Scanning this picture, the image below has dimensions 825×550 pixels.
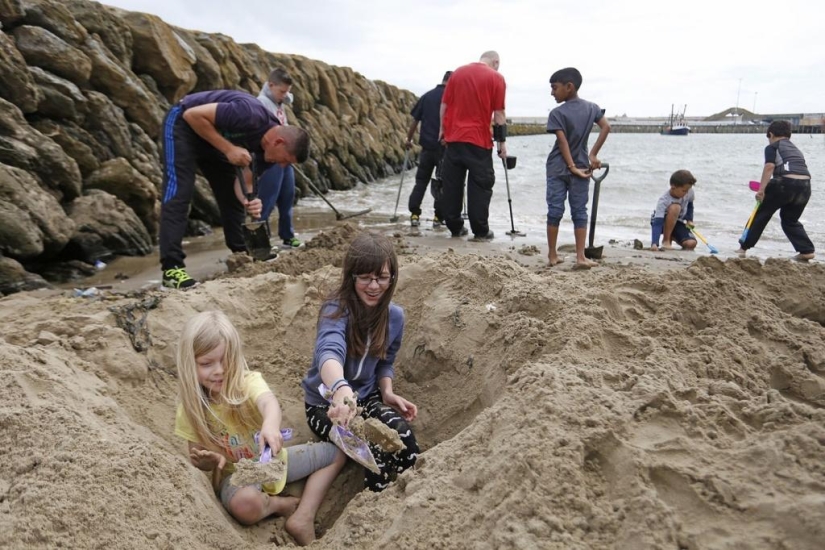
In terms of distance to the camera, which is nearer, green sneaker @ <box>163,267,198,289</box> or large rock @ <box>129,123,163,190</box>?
green sneaker @ <box>163,267,198,289</box>

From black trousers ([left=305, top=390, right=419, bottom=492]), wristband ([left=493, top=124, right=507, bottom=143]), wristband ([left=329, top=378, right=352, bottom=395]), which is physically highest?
wristband ([left=493, top=124, right=507, bottom=143])

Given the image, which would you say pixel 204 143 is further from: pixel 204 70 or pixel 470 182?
pixel 204 70

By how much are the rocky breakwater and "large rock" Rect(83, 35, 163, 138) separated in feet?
0.04

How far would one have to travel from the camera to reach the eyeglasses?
248 centimetres

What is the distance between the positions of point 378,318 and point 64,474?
4.33 feet

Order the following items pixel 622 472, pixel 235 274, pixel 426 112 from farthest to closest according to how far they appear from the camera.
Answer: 1. pixel 426 112
2. pixel 235 274
3. pixel 622 472

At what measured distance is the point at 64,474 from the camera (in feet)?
5.84

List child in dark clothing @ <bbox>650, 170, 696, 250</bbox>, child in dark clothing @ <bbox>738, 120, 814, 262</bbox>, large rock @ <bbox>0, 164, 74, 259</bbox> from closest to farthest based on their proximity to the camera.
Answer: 1. large rock @ <bbox>0, 164, 74, 259</bbox>
2. child in dark clothing @ <bbox>738, 120, 814, 262</bbox>
3. child in dark clothing @ <bbox>650, 170, 696, 250</bbox>

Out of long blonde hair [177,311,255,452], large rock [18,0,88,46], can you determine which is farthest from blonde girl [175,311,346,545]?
large rock [18,0,88,46]

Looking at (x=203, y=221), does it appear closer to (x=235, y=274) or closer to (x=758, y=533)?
(x=235, y=274)

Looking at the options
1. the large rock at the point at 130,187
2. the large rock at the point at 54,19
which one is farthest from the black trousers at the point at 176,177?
the large rock at the point at 54,19

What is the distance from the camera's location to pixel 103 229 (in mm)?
5816

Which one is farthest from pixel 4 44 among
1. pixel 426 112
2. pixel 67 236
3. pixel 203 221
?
pixel 426 112

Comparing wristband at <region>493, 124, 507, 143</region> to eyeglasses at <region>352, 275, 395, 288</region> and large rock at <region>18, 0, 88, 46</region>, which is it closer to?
eyeglasses at <region>352, 275, 395, 288</region>
